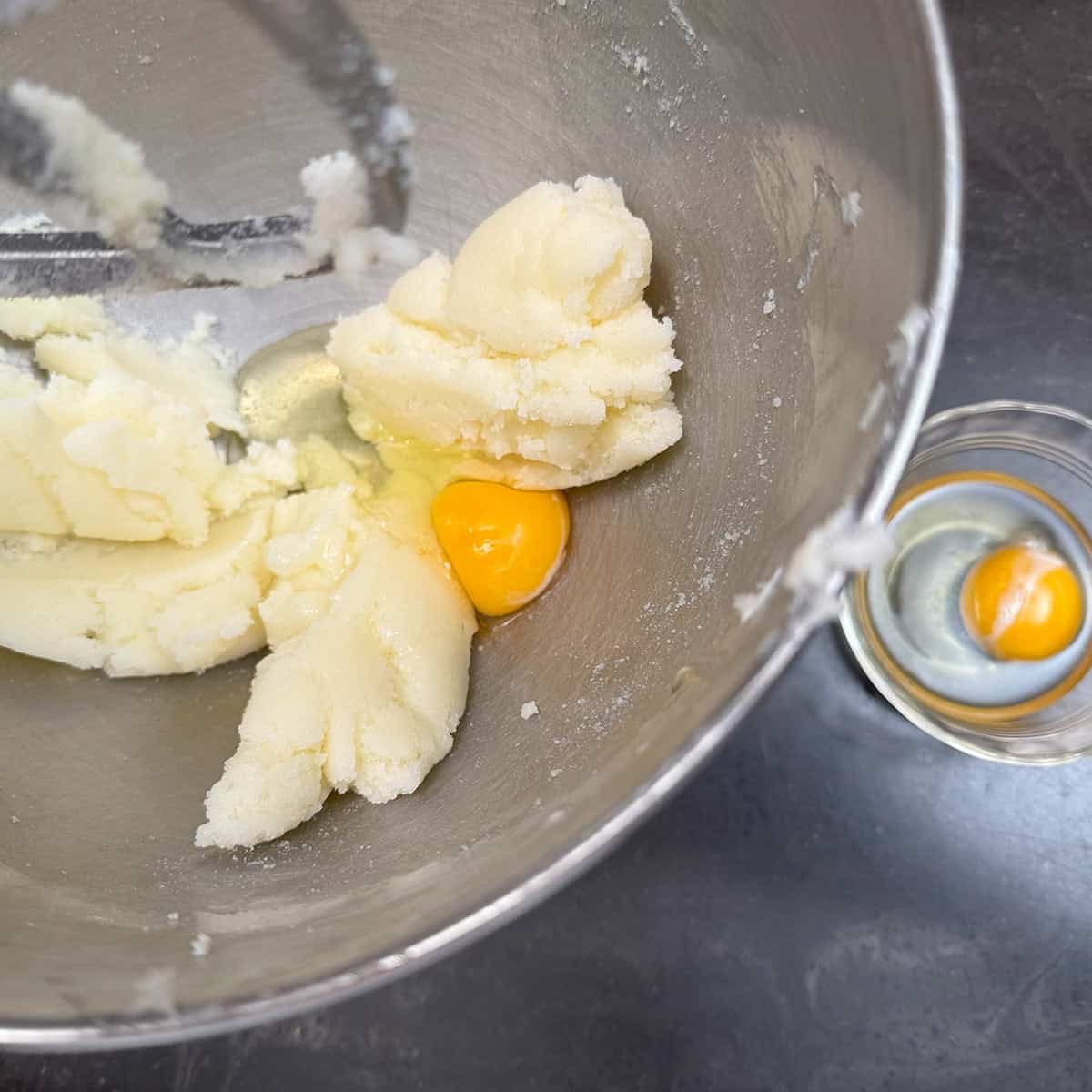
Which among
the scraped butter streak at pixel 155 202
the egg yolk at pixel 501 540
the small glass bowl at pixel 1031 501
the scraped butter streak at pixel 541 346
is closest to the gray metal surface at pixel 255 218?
the scraped butter streak at pixel 155 202

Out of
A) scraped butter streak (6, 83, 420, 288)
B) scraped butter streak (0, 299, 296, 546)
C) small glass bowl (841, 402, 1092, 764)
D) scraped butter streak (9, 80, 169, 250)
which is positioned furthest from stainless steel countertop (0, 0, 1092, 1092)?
scraped butter streak (9, 80, 169, 250)

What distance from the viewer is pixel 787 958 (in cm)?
120

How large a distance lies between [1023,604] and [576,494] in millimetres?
602

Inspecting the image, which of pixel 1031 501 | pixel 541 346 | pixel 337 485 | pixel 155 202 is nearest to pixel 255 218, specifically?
pixel 155 202

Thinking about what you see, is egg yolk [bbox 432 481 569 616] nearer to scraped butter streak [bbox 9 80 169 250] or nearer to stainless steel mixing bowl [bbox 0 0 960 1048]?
stainless steel mixing bowl [bbox 0 0 960 1048]

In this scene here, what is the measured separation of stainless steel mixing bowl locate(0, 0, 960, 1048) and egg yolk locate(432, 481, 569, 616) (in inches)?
1.4

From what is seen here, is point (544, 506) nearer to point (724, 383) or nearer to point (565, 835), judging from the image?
point (724, 383)

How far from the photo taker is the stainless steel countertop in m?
1.18

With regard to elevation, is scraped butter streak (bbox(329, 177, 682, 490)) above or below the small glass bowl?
above

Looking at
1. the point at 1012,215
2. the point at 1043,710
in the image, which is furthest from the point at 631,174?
the point at 1043,710

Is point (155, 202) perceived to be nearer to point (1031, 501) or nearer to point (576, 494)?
point (576, 494)

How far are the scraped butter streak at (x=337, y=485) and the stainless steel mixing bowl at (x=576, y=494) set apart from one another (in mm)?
59

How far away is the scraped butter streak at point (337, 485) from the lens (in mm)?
995

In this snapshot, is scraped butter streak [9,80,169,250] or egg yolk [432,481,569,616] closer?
egg yolk [432,481,569,616]
